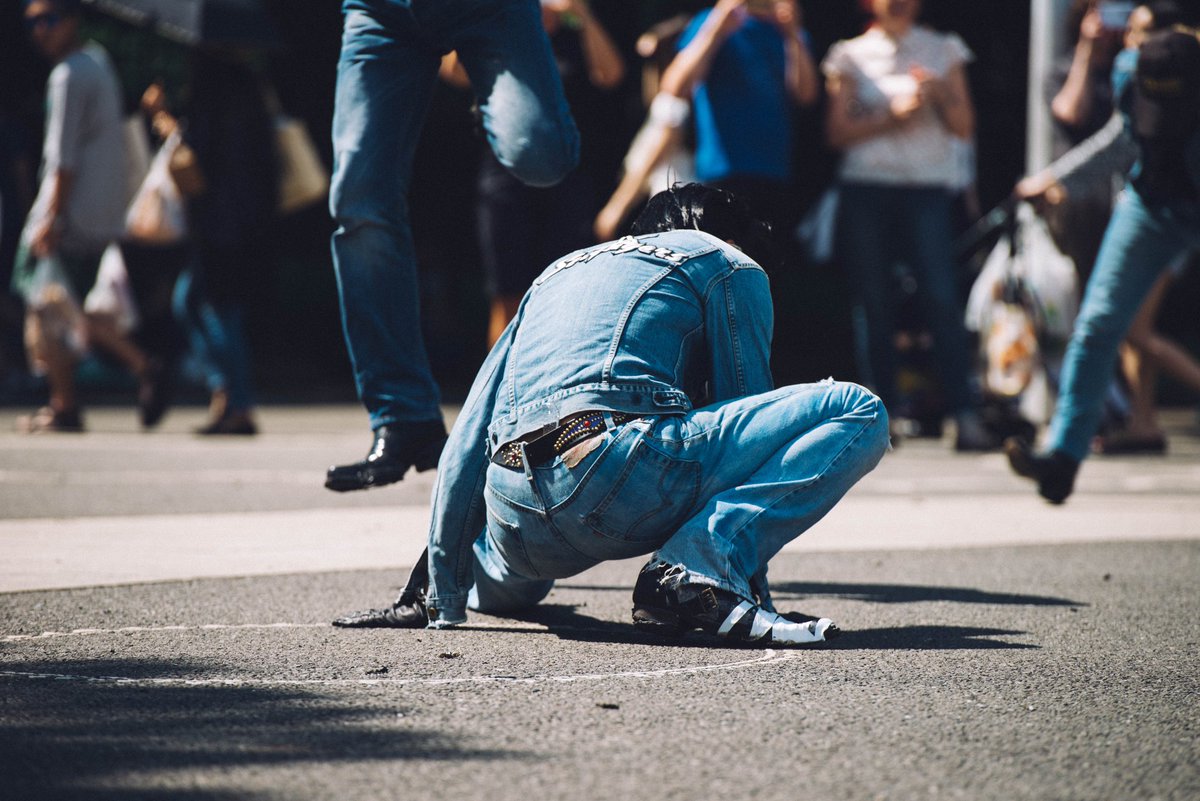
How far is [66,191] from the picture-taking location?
9.39 m

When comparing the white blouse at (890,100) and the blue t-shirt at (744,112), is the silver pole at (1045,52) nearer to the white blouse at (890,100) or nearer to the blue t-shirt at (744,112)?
the white blouse at (890,100)

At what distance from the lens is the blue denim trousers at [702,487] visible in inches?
148

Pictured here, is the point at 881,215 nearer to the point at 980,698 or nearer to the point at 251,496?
the point at 251,496

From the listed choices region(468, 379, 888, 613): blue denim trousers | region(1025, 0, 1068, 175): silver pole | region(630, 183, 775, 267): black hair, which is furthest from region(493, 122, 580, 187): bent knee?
region(1025, 0, 1068, 175): silver pole

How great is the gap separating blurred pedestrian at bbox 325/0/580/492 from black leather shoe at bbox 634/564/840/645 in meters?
1.03

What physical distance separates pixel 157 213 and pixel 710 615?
717cm

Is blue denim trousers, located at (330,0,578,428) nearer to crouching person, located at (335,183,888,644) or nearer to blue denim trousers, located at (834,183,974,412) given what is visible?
crouching person, located at (335,183,888,644)

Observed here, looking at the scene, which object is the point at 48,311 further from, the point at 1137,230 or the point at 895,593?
the point at 895,593

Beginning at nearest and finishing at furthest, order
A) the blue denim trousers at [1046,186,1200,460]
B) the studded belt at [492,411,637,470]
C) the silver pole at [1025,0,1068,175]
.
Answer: the studded belt at [492,411,637,470] → the blue denim trousers at [1046,186,1200,460] → the silver pole at [1025,0,1068,175]

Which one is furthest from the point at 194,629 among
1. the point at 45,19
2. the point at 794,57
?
the point at 45,19

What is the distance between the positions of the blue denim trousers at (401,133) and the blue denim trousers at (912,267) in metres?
4.32

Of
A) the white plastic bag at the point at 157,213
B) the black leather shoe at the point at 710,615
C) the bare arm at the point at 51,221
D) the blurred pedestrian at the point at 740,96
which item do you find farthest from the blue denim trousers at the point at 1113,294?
the white plastic bag at the point at 157,213

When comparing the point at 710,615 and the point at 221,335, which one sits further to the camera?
the point at 221,335

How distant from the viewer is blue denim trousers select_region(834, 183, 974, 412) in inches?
344
